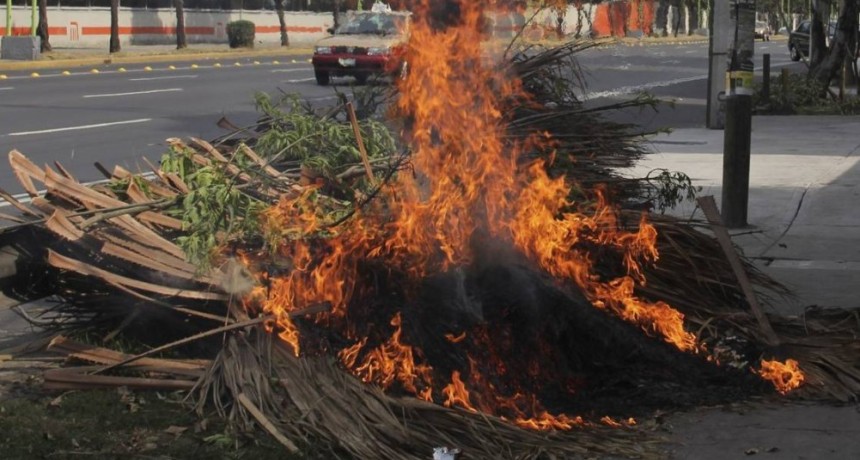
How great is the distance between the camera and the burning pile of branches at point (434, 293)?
519 cm

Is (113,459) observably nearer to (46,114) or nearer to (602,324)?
(602,324)

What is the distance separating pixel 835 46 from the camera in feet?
88.3

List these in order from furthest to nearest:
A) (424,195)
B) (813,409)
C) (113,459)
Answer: (424,195) < (813,409) < (113,459)

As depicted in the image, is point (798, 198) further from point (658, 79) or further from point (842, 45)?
point (658, 79)

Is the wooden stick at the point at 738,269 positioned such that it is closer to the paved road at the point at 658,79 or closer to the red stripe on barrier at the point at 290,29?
the paved road at the point at 658,79

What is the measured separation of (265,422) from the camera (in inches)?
195

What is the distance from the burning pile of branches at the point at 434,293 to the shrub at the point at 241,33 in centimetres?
4267

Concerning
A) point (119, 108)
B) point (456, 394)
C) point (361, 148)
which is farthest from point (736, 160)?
point (119, 108)

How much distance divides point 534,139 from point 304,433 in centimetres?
201

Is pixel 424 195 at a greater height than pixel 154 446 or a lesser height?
greater

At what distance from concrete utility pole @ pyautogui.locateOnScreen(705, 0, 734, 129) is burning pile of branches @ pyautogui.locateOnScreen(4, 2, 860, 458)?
1315 cm

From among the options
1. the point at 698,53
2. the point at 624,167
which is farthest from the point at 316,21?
the point at 624,167

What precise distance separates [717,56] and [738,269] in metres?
13.7

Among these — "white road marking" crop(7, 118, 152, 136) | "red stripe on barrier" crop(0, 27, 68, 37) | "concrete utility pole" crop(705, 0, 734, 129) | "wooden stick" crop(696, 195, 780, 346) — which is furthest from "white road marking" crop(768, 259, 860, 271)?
"red stripe on barrier" crop(0, 27, 68, 37)
